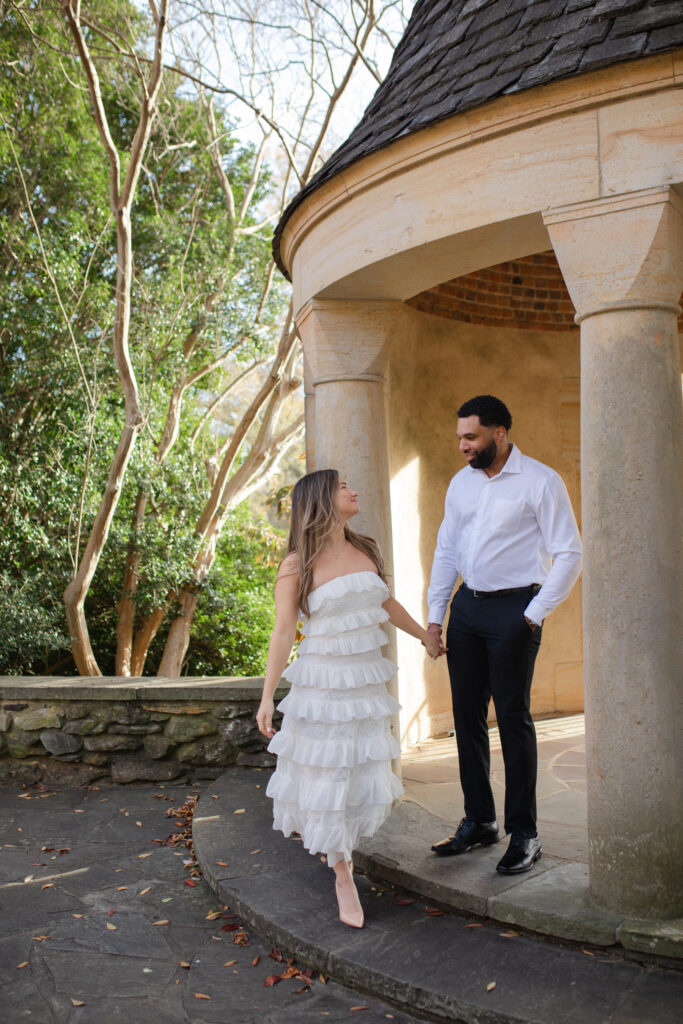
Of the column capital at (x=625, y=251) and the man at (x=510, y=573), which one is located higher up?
the column capital at (x=625, y=251)

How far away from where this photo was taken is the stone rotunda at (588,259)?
298 cm

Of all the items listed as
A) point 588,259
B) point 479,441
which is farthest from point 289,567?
point 588,259

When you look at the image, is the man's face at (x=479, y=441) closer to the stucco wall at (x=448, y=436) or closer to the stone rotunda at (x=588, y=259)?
the stone rotunda at (x=588, y=259)

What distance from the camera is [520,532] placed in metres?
3.42

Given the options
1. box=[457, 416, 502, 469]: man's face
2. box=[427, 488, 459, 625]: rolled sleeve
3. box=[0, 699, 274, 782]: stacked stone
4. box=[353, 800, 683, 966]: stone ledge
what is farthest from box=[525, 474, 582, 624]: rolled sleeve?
box=[0, 699, 274, 782]: stacked stone

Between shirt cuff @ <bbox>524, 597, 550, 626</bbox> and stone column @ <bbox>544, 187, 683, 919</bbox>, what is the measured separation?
20 cm

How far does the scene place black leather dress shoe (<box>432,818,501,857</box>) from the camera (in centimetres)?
365

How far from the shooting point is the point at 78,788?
5.61 metres

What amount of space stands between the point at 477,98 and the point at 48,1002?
3.54 meters

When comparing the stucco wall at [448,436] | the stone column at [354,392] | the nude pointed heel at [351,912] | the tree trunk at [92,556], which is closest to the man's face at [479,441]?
the stone column at [354,392]

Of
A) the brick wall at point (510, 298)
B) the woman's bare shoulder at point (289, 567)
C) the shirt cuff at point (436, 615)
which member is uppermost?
the brick wall at point (510, 298)

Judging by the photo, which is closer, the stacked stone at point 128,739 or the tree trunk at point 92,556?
the stacked stone at point 128,739

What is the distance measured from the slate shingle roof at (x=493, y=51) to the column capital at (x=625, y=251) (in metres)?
0.47

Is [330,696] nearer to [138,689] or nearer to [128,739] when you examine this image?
[138,689]
